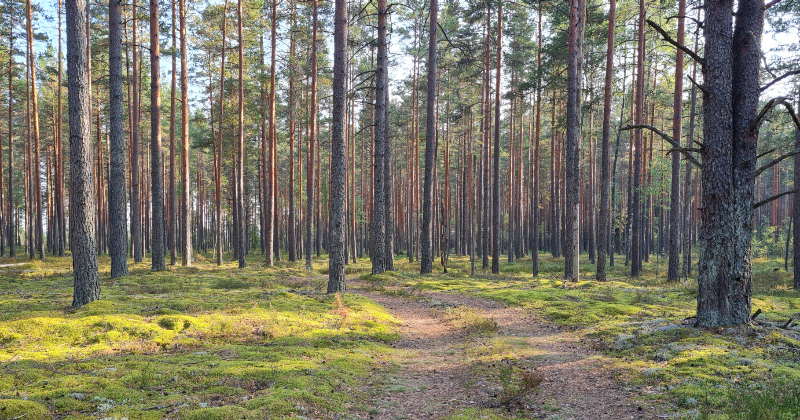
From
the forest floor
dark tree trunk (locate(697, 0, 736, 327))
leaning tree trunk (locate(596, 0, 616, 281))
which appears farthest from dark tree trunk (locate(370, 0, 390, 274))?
dark tree trunk (locate(697, 0, 736, 327))

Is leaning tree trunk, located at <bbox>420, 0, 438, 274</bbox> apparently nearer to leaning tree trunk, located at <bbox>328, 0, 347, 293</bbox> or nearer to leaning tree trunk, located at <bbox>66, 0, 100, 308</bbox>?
leaning tree trunk, located at <bbox>328, 0, 347, 293</bbox>

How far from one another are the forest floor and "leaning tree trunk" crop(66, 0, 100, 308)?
0.76m

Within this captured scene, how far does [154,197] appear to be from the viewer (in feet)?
60.8

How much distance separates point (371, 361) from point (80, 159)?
24.8ft

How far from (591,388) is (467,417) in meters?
2.08

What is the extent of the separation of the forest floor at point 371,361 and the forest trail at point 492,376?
3 cm

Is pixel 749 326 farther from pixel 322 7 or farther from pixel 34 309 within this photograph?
pixel 322 7

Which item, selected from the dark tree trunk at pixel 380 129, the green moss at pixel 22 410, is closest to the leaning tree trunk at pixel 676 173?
the dark tree trunk at pixel 380 129

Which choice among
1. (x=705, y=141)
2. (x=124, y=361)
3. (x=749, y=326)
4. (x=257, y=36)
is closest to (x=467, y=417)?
(x=124, y=361)

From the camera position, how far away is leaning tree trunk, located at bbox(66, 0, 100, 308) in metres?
8.88

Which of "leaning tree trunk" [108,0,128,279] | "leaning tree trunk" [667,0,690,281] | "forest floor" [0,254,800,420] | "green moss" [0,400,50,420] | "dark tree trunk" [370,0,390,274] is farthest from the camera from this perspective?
"leaning tree trunk" [667,0,690,281]

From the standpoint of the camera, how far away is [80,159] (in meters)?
8.89

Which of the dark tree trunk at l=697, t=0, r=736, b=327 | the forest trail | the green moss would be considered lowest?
the forest trail

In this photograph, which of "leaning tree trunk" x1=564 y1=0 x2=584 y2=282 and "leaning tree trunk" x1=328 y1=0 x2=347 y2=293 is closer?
"leaning tree trunk" x1=328 y1=0 x2=347 y2=293
